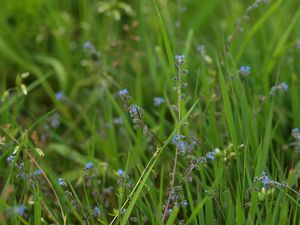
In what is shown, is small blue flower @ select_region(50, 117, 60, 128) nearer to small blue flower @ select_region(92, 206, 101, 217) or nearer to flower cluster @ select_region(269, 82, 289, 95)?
small blue flower @ select_region(92, 206, 101, 217)

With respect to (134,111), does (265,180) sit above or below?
below

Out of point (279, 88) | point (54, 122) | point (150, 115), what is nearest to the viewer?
point (279, 88)

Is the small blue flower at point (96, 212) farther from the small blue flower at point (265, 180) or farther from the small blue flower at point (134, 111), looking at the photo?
the small blue flower at point (265, 180)

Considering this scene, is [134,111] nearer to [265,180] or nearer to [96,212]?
[96,212]

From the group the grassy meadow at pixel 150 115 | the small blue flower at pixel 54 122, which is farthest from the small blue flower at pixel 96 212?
the small blue flower at pixel 54 122

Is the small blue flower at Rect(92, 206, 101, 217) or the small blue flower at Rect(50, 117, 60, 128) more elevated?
the small blue flower at Rect(50, 117, 60, 128)

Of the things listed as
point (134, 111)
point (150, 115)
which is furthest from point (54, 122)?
point (134, 111)

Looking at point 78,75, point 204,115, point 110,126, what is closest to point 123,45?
point 78,75

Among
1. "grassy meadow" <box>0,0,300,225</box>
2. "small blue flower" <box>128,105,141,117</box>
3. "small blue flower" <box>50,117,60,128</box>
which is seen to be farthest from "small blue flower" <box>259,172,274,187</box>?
"small blue flower" <box>50,117,60,128</box>
